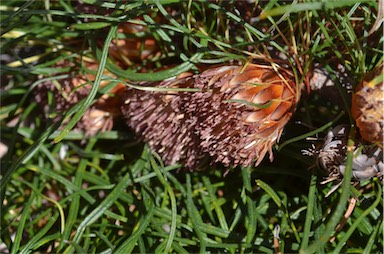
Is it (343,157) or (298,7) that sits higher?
(298,7)

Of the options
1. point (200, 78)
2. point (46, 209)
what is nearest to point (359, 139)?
point (200, 78)

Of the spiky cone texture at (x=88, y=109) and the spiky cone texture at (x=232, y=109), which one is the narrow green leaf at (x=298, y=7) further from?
the spiky cone texture at (x=88, y=109)

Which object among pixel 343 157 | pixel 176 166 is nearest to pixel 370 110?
pixel 343 157

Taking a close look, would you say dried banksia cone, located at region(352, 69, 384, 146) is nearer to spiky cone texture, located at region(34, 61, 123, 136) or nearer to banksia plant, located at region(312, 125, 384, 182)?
banksia plant, located at region(312, 125, 384, 182)

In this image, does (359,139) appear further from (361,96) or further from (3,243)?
(3,243)

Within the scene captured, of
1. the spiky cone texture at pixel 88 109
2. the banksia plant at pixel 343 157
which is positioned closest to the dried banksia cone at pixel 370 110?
the banksia plant at pixel 343 157

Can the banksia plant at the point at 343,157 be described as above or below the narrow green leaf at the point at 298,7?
below

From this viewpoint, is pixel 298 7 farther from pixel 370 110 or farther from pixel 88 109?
pixel 88 109

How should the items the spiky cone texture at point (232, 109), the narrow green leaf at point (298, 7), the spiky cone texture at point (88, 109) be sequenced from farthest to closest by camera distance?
the spiky cone texture at point (88, 109)
the spiky cone texture at point (232, 109)
the narrow green leaf at point (298, 7)
